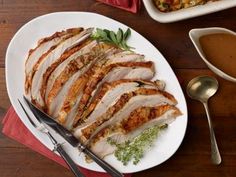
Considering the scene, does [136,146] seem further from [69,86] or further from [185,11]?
[185,11]

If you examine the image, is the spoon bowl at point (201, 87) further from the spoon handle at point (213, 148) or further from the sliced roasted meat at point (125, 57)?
the sliced roasted meat at point (125, 57)

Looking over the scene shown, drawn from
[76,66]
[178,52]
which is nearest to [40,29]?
[76,66]

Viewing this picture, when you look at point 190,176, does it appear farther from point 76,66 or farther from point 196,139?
point 76,66

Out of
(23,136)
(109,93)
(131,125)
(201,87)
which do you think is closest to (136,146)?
(131,125)

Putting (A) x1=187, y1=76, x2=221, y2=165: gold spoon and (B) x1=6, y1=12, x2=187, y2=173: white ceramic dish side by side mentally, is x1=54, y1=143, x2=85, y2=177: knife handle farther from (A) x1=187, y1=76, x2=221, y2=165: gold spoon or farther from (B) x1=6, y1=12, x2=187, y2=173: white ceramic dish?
(A) x1=187, y1=76, x2=221, y2=165: gold spoon

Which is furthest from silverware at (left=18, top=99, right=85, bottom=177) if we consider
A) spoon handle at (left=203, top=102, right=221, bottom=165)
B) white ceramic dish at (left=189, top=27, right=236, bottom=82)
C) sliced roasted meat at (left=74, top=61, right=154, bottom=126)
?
white ceramic dish at (left=189, top=27, right=236, bottom=82)

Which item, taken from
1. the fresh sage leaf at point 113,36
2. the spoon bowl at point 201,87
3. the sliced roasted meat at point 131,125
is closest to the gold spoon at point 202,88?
the spoon bowl at point 201,87
